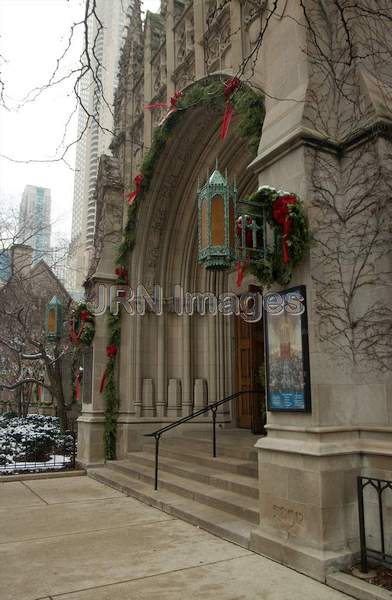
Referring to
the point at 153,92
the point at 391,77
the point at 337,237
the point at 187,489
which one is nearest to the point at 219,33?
the point at 153,92

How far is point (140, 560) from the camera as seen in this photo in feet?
15.7

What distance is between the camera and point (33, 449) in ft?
38.9

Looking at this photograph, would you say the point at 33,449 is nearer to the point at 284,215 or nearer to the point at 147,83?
the point at 147,83

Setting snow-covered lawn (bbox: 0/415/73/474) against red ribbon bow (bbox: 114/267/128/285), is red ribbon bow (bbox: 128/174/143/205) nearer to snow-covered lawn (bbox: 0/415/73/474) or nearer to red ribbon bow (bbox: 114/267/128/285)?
red ribbon bow (bbox: 114/267/128/285)

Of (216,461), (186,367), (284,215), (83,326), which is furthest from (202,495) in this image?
(83,326)

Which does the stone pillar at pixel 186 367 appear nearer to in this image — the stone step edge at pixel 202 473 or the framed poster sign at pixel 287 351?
the stone step edge at pixel 202 473

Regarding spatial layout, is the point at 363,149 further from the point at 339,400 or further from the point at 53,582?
the point at 53,582

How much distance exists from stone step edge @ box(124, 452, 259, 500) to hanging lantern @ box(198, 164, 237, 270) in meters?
2.97

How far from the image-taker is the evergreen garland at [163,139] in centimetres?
651

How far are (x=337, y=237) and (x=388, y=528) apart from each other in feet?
8.98

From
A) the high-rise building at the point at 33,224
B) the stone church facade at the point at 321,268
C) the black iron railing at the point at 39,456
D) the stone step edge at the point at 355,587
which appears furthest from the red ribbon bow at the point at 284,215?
the high-rise building at the point at 33,224

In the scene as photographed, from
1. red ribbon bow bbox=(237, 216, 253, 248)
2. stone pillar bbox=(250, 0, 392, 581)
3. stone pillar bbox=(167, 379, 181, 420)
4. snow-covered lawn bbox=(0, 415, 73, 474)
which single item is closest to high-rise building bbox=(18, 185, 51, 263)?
snow-covered lawn bbox=(0, 415, 73, 474)

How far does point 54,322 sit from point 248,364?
4.33 m

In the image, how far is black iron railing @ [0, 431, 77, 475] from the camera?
34.9 ft
